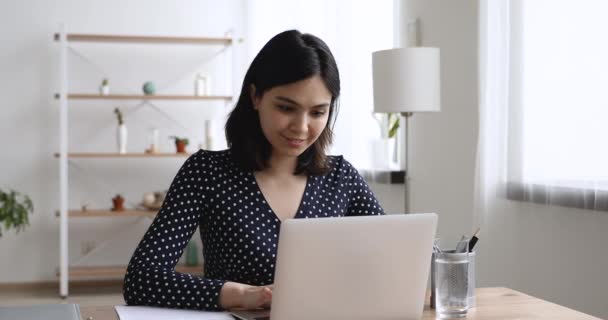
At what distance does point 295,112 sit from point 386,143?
2.82 meters

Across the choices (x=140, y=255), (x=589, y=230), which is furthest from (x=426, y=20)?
(x=140, y=255)

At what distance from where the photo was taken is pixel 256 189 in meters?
1.81

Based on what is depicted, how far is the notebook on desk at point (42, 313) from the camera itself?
53.2 inches

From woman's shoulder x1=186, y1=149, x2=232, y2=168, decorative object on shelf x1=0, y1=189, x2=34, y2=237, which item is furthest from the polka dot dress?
decorative object on shelf x1=0, y1=189, x2=34, y2=237

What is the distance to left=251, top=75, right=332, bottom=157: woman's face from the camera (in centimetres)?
165

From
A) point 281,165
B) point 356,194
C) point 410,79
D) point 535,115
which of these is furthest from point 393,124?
point 281,165

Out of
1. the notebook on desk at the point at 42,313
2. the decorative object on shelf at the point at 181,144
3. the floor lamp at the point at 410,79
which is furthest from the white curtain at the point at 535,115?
the decorative object on shelf at the point at 181,144

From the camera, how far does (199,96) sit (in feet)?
17.4

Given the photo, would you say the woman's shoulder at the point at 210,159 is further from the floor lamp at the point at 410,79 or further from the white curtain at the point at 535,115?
the floor lamp at the point at 410,79

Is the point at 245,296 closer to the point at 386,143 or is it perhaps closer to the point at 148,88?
the point at 386,143

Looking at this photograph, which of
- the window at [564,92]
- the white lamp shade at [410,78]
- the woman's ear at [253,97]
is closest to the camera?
the woman's ear at [253,97]

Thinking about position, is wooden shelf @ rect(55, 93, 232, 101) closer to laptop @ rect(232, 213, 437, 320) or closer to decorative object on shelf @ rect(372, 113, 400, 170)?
decorative object on shelf @ rect(372, 113, 400, 170)

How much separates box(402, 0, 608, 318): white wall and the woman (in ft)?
3.32

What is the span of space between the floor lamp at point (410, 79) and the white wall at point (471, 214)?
0.23 meters
